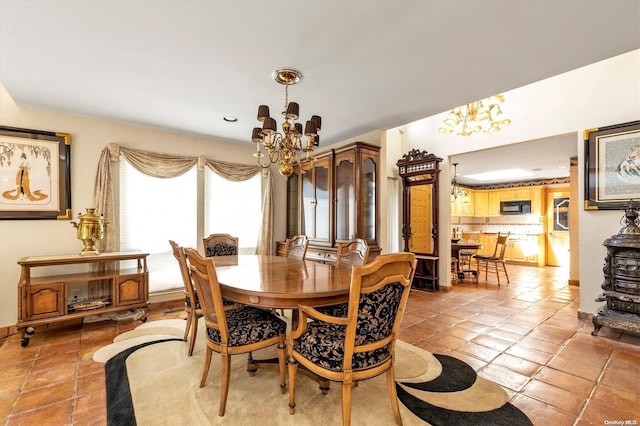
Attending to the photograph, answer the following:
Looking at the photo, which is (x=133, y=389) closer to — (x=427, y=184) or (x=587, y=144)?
(x=427, y=184)

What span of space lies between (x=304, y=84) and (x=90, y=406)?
290cm

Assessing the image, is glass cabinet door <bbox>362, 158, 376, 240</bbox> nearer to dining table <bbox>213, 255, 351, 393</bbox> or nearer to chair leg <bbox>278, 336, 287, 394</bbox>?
dining table <bbox>213, 255, 351, 393</bbox>

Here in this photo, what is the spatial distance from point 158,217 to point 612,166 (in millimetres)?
5612

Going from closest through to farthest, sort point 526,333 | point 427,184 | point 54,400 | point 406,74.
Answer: point 54,400 → point 406,74 → point 526,333 → point 427,184

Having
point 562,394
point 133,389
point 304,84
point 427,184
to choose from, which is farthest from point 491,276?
point 133,389

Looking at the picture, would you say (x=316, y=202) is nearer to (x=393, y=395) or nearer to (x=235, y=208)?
(x=235, y=208)

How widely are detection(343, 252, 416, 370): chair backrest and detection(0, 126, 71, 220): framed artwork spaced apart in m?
3.73

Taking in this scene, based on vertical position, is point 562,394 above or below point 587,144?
below

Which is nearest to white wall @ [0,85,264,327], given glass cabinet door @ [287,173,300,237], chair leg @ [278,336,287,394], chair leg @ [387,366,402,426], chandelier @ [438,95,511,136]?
glass cabinet door @ [287,173,300,237]

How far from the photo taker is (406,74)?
96.2 inches

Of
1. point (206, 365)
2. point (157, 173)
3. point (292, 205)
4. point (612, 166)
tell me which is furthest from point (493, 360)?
point (157, 173)

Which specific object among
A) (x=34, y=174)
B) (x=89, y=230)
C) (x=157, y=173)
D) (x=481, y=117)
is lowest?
(x=89, y=230)

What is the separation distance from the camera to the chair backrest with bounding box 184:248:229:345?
172 cm

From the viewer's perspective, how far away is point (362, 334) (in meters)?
1.53
